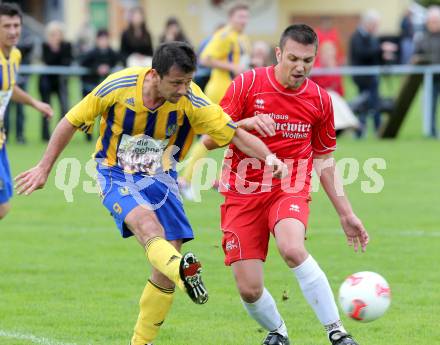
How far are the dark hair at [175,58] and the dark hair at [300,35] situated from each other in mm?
732

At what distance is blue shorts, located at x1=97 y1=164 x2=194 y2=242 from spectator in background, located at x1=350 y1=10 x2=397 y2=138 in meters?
14.0

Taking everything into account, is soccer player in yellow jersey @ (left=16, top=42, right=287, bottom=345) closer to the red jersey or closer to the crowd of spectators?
the red jersey

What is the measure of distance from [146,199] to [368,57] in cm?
1482

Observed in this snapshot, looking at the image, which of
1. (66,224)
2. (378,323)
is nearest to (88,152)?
(66,224)

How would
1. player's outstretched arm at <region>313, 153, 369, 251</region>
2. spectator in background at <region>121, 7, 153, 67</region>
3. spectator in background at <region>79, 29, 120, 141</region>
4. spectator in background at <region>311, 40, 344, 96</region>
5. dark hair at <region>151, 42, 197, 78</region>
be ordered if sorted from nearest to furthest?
dark hair at <region>151, 42, 197, 78</region>
player's outstretched arm at <region>313, 153, 369, 251</region>
spectator in background at <region>121, 7, 153, 67</region>
spectator in background at <region>311, 40, 344, 96</region>
spectator in background at <region>79, 29, 120, 141</region>

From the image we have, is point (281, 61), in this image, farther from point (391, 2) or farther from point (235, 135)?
point (391, 2)

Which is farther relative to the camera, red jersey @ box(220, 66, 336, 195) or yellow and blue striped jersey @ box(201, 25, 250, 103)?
yellow and blue striped jersey @ box(201, 25, 250, 103)

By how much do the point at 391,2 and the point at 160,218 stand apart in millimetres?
35154

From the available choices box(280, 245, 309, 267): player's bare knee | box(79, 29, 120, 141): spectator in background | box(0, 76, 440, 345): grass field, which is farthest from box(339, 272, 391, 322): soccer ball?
box(79, 29, 120, 141): spectator in background

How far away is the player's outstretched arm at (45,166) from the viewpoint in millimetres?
5898

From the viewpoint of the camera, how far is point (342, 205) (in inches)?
248

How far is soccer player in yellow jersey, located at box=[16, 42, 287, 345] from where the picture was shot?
5980 millimetres

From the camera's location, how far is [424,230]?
34.4ft

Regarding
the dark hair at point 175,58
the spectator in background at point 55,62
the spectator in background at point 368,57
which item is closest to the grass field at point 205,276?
the dark hair at point 175,58
